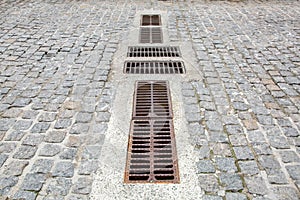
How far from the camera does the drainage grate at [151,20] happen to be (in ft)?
23.5

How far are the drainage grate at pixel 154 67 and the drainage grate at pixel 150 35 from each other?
1.11 m

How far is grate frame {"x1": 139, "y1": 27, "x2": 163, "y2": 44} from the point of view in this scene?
243 inches

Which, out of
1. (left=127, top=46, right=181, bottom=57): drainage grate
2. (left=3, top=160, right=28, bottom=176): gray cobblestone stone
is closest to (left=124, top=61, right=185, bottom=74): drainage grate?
(left=127, top=46, right=181, bottom=57): drainage grate

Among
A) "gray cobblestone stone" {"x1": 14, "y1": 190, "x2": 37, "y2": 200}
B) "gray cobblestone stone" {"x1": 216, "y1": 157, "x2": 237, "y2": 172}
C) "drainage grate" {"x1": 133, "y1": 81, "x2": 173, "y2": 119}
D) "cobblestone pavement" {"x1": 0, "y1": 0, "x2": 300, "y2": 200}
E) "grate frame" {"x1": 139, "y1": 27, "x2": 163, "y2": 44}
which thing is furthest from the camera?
"grate frame" {"x1": 139, "y1": 27, "x2": 163, "y2": 44}

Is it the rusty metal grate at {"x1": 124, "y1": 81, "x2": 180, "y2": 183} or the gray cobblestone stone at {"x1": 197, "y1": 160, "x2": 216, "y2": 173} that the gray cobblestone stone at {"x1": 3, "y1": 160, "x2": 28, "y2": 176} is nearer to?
the rusty metal grate at {"x1": 124, "y1": 81, "x2": 180, "y2": 183}

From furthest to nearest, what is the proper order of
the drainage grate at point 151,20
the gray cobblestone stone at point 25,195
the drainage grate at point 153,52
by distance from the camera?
the drainage grate at point 151,20
the drainage grate at point 153,52
the gray cobblestone stone at point 25,195

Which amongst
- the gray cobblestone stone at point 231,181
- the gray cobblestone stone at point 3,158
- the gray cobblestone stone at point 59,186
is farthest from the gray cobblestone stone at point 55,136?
the gray cobblestone stone at point 231,181

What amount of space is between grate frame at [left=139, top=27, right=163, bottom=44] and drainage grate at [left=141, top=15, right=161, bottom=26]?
1.16 ft

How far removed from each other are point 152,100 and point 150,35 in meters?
2.73

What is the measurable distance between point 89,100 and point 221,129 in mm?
1857

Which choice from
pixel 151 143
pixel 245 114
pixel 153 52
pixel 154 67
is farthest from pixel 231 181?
pixel 153 52

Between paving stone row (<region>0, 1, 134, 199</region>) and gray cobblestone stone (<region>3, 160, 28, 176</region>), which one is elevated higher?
paving stone row (<region>0, 1, 134, 199</region>)

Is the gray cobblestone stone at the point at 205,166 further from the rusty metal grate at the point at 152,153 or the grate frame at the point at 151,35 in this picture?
the grate frame at the point at 151,35

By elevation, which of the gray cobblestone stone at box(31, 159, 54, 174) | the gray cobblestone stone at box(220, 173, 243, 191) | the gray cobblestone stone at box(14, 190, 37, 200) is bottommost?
the gray cobblestone stone at box(14, 190, 37, 200)
